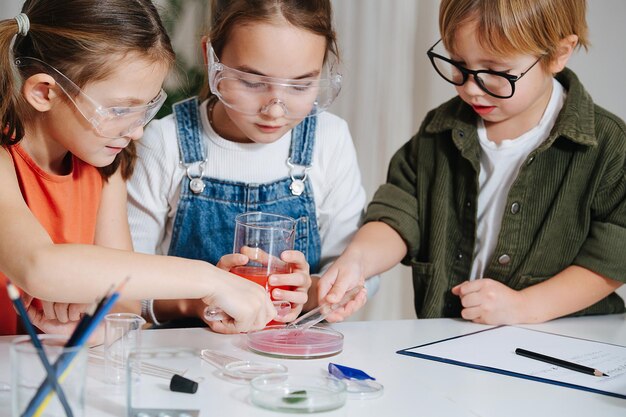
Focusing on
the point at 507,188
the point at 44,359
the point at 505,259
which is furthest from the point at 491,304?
the point at 44,359

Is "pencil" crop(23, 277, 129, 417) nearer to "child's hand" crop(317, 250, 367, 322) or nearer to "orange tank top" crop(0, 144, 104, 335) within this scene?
"child's hand" crop(317, 250, 367, 322)

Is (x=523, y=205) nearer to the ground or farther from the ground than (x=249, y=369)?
farther from the ground

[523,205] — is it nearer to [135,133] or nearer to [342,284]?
Result: [342,284]

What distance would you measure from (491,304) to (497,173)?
382 millimetres

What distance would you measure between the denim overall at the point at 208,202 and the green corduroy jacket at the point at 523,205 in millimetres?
199

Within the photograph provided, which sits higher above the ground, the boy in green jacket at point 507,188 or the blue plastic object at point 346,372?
the boy in green jacket at point 507,188

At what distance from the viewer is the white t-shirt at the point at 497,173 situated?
65.9 inches

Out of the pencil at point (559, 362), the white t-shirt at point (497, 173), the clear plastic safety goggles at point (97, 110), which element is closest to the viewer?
the pencil at point (559, 362)

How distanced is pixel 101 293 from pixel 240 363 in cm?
22

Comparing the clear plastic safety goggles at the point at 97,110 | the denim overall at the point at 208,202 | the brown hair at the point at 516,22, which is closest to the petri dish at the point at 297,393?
the clear plastic safety goggles at the point at 97,110

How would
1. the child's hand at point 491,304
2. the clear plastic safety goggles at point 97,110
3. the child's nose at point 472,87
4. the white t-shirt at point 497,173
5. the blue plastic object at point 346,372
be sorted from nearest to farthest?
the blue plastic object at point 346,372 → the clear plastic safety goggles at point 97,110 → the child's hand at point 491,304 → the child's nose at point 472,87 → the white t-shirt at point 497,173

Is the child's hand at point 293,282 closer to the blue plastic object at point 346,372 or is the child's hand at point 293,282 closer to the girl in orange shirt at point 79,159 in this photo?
the girl in orange shirt at point 79,159

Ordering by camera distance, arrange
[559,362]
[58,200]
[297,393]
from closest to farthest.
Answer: [297,393] < [559,362] < [58,200]

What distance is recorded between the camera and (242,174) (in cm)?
168
